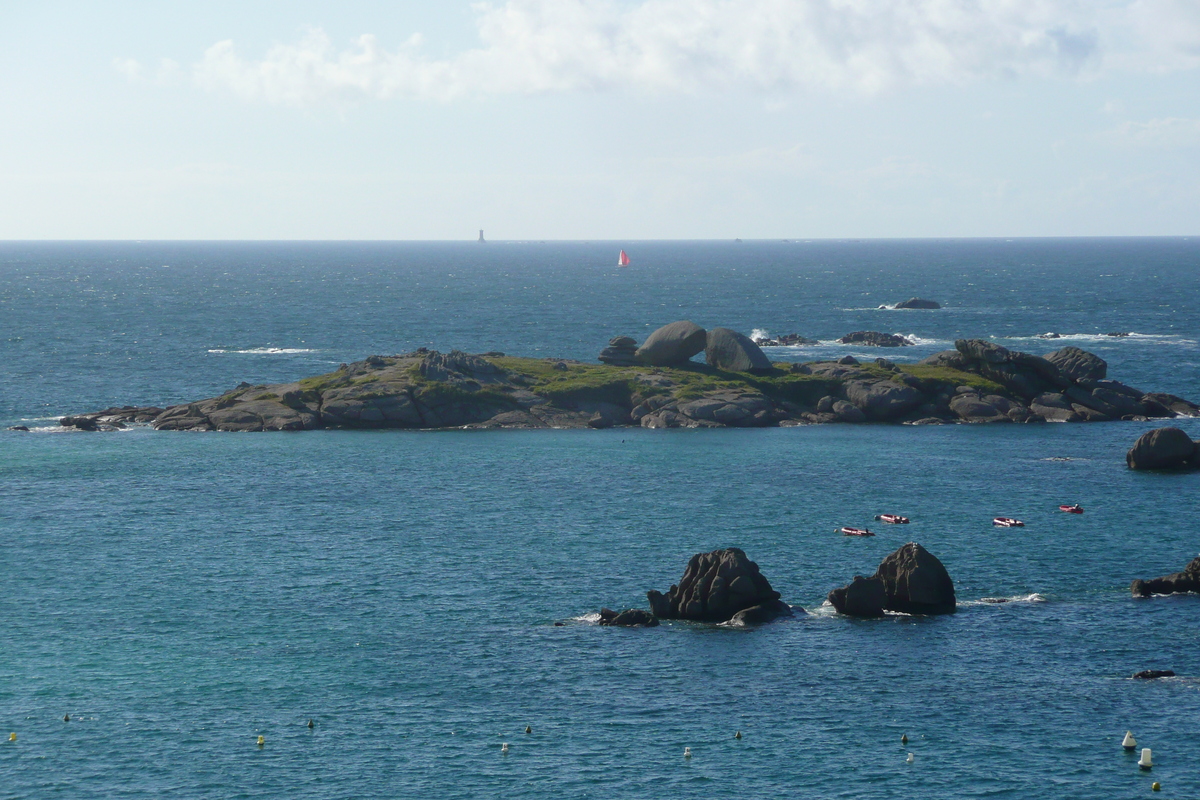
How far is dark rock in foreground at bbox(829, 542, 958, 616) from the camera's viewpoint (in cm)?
7669

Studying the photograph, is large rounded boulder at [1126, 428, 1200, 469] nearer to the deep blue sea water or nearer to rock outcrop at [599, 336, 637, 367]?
the deep blue sea water

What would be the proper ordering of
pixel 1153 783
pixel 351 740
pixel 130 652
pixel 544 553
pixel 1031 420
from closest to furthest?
pixel 1153 783, pixel 351 740, pixel 130 652, pixel 544 553, pixel 1031 420

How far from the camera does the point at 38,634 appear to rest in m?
73.1

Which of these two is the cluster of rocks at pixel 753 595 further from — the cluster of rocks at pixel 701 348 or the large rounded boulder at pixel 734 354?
the cluster of rocks at pixel 701 348

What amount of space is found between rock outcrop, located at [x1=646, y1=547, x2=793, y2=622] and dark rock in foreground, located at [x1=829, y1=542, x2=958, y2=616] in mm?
3911

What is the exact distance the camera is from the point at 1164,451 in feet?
380

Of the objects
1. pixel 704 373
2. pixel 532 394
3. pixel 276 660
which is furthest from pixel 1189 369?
pixel 276 660

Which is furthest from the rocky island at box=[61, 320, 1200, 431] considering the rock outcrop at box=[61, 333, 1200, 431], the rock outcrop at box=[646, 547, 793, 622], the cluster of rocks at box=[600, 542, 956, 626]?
the rock outcrop at box=[646, 547, 793, 622]

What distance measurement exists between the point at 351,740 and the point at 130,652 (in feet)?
62.0

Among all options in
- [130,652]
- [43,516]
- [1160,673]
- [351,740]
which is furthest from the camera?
[43,516]

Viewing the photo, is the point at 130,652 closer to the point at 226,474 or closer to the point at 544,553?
the point at 544,553

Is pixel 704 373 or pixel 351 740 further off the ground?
pixel 704 373

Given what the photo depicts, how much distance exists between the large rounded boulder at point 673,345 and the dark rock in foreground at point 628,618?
273ft

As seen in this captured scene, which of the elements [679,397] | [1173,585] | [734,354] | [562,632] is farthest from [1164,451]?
[562,632]
